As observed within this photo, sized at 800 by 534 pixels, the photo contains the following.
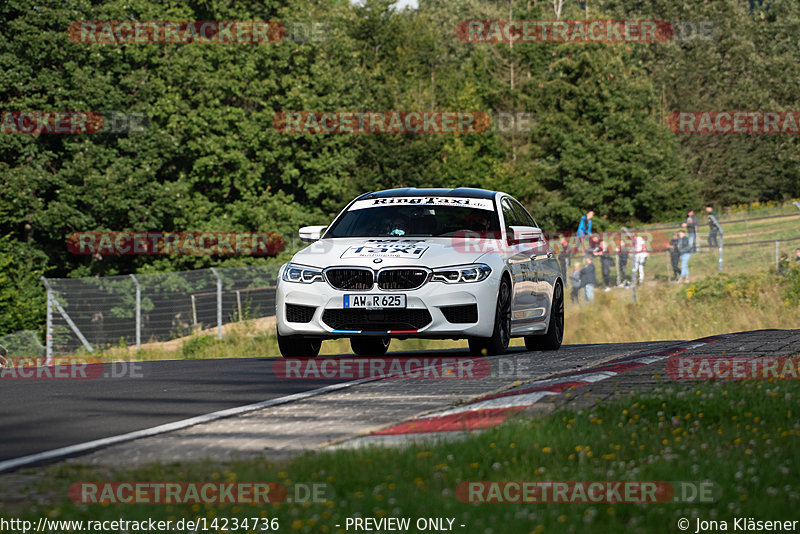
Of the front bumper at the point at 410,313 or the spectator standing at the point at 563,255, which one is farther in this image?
the spectator standing at the point at 563,255

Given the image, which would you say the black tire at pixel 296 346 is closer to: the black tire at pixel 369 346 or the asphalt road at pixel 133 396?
the asphalt road at pixel 133 396

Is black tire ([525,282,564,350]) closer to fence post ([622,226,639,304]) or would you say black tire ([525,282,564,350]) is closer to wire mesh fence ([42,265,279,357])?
fence post ([622,226,639,304])

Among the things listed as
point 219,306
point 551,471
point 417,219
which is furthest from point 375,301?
point 219,306

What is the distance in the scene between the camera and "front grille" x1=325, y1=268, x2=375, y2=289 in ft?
38.6

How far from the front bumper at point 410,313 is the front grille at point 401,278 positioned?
7 centimetres

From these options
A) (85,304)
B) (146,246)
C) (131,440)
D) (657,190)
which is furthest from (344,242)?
(657,190)

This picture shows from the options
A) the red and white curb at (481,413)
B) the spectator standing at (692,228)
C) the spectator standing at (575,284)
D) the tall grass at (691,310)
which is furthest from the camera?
the spectator standing at (692,228)

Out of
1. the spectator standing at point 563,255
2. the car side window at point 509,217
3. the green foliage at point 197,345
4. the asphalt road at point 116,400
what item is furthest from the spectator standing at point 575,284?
the asphalt road at point 116,400

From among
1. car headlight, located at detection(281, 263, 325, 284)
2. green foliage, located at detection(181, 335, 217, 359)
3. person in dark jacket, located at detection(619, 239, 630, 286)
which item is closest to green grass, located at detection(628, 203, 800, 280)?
person in dark jacket, located at detection(619, 239, 630, 286)

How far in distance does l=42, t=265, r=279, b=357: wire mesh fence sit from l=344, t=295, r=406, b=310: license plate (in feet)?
52.5

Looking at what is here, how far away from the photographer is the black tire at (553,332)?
47.2 feet

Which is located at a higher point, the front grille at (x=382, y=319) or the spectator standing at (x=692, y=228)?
the front grille at (x=382, y=319)

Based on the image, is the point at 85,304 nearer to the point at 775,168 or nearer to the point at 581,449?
the point at 581,449

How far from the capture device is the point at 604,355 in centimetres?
1258
